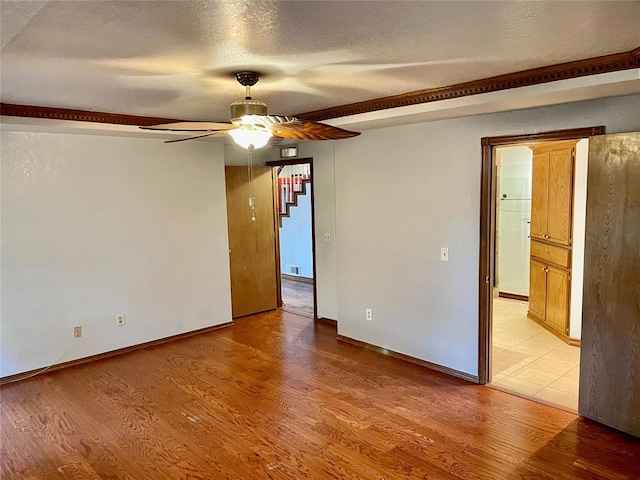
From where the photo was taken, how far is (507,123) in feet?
11.1

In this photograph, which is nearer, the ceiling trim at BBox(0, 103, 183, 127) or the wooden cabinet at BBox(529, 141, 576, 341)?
the ceiling trim at BBox(0, 103, 183, 127)

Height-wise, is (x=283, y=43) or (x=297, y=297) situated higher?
(x=283, y=43)

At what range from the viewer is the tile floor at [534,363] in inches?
140

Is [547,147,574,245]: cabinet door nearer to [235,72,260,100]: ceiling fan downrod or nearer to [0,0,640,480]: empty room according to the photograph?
[0,0,640,480]: empty room

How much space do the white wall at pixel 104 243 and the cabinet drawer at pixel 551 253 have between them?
3.62 m

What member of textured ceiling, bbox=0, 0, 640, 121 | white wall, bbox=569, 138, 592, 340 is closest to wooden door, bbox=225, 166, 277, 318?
textured ceiling, bbox=0, 0, 640, 121

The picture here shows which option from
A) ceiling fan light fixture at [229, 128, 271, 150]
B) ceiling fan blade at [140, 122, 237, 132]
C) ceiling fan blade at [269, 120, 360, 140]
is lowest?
ceiling fan light fixture at [229, 128, 271, 150]

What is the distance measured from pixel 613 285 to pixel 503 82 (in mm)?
1440

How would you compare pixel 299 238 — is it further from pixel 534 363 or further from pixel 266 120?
pixel 266 120

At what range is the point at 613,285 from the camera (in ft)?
9.42

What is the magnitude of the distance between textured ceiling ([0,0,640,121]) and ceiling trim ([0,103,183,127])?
0.81ft

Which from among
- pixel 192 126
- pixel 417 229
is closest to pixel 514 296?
pixel 417 229

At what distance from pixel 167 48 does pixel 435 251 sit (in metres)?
2.64

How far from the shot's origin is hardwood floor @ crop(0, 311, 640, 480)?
8.71 ft
